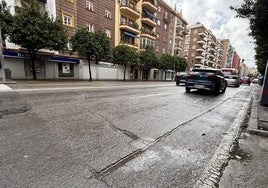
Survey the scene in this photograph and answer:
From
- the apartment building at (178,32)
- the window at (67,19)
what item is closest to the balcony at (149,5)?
the apartment building at (178,32)

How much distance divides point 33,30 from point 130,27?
18.6m

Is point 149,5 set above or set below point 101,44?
above

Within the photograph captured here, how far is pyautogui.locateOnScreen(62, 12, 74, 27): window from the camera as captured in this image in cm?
2062

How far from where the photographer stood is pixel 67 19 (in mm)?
21203

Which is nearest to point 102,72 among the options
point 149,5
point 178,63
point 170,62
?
point 170,62

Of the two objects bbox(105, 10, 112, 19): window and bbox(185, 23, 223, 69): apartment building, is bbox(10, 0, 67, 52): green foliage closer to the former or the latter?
bbox(105, 10, 112, 19): window

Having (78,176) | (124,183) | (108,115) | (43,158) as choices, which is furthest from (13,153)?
(108,115)

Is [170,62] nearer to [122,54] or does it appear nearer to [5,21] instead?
[122,54]

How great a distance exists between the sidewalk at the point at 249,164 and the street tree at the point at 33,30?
57.2ft

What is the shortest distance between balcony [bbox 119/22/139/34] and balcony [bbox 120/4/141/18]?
1823 millimetres

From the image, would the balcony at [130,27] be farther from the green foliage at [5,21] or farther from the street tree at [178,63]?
the green foliage at [5,21]

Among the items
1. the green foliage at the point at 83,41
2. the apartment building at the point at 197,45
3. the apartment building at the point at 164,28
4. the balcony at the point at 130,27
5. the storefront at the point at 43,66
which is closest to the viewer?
the storefront at the point at 43,66

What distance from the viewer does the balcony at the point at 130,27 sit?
28.2 meters

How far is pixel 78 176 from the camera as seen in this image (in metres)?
2.05
